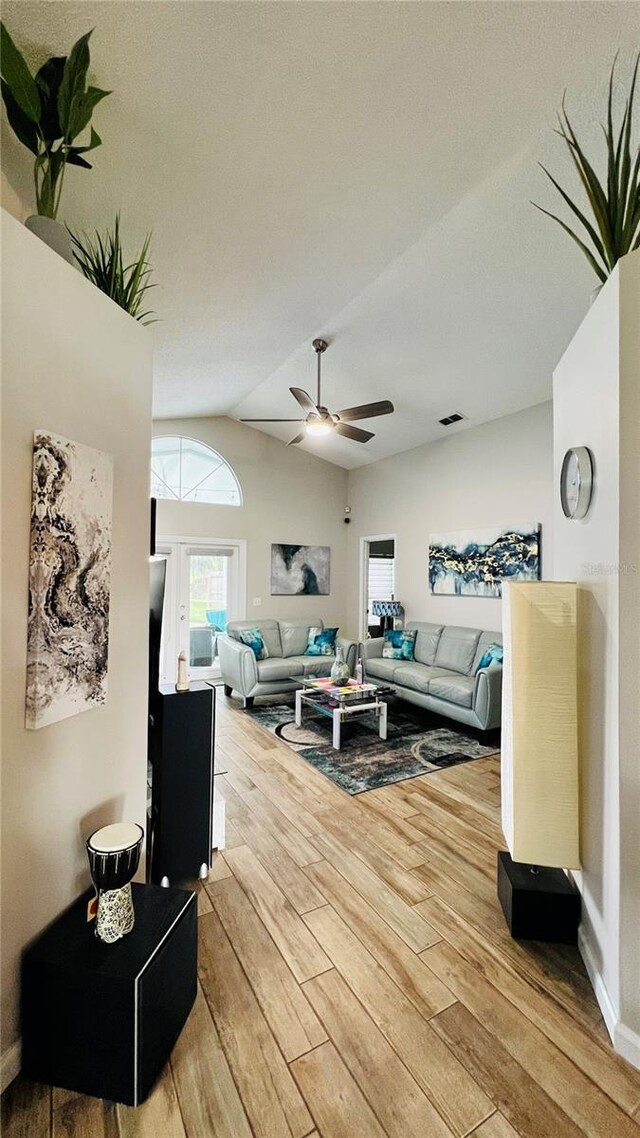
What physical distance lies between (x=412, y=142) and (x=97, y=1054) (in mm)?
3571

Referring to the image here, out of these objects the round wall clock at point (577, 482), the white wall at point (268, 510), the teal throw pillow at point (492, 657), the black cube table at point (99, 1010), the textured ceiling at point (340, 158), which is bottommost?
the black cube table at point (99, 1010)

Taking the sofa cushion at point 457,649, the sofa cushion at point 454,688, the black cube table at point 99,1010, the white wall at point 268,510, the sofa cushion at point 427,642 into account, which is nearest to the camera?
the black cube table at point 99,1010

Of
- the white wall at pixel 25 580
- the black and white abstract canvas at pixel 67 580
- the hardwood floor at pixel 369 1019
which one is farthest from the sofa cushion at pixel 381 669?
the black and white abstract canvas at pixel 67 580

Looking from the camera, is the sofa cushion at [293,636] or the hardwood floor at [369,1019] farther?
the sofa cushion at [293,636]

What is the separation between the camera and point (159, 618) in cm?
218

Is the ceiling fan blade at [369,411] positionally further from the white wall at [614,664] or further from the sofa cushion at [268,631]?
the sofa cushion at [268,631]

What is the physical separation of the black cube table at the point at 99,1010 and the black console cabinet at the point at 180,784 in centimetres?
65

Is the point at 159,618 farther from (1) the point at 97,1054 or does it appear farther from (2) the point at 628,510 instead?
(2) the point at 628,510

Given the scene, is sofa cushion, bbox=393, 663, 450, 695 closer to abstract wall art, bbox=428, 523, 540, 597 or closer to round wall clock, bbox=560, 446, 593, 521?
abstract wall art, bbox=428, 523, 540, 597

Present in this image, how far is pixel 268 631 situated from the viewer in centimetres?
595

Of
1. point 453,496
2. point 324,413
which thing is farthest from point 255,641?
point 453,496

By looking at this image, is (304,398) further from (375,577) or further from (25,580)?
(375,577)

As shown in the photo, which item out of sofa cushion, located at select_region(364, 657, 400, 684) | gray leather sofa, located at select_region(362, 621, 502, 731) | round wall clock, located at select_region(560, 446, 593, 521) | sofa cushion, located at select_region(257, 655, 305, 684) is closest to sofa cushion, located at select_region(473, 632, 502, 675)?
gray leather sofa, located at select_region(362, 621, 502, 731)

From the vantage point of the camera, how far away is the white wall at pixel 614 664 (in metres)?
1.38
